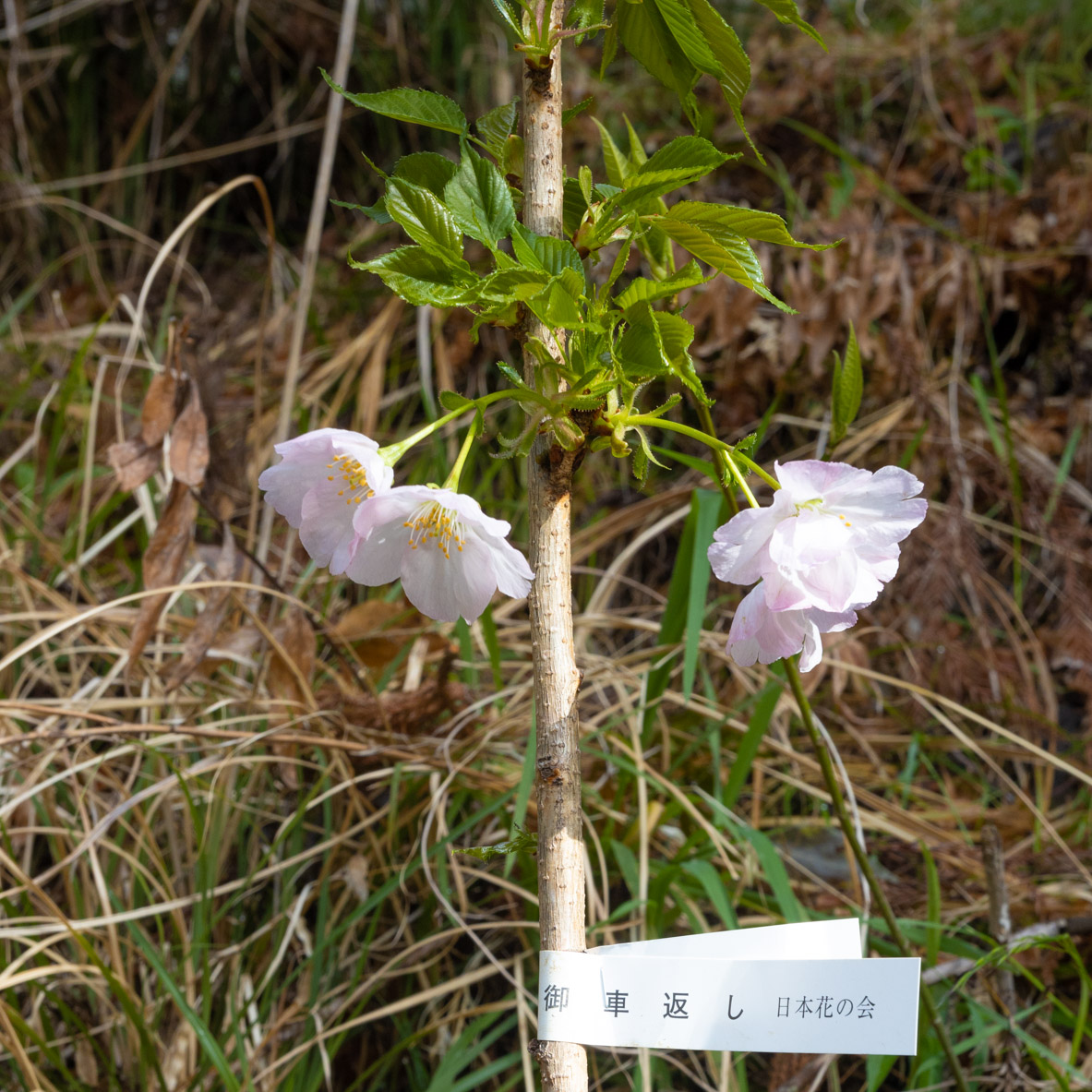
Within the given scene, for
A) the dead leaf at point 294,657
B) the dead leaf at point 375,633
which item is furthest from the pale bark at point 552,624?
the dead leaf at point 375,633

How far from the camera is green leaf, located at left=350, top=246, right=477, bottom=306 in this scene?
0.57 metres

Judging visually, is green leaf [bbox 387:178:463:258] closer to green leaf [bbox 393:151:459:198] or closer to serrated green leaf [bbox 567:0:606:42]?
green leaf [bbox 393:151:459:198]

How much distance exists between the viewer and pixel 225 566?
131cm

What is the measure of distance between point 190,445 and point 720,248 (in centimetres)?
85

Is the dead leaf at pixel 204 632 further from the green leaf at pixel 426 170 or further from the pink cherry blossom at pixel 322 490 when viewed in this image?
the green leaf at pixel 426 170

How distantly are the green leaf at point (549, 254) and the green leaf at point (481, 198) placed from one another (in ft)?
0.08

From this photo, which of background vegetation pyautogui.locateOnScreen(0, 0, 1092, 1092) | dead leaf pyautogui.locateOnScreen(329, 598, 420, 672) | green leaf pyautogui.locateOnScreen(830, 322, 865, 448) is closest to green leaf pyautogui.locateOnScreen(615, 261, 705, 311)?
green leaf pyautogui.locateOnScreen(830, 322, 865, 448)

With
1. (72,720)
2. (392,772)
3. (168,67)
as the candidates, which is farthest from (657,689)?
(168,67)

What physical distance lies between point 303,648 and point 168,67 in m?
2.02

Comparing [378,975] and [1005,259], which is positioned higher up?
[1005,259]

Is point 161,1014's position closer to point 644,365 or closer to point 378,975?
point 378,975

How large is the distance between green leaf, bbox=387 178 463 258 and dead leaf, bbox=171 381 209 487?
70 centimetres

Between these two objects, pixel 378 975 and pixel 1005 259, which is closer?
pixel 378 975

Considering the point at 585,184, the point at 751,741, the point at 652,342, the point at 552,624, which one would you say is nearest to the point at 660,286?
the point at 652,342
